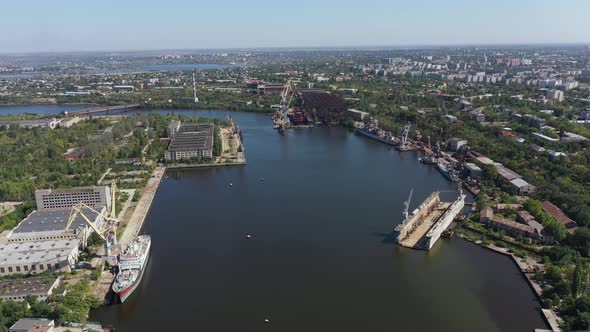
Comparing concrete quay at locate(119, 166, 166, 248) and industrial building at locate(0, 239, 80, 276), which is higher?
industrial building at locate(0, 239, 80, 276)

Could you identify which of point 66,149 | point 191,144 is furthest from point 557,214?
point 66,149

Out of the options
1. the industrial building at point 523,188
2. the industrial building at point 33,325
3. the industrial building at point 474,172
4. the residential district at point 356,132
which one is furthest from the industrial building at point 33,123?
the industrial building at point 523,188

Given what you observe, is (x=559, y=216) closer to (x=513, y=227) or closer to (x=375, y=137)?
(x=513, y=227)

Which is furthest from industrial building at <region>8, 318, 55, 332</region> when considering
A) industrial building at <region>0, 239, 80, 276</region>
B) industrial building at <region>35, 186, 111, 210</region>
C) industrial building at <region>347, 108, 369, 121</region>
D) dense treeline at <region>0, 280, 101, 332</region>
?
industrial building at <region>347, 108, 369, 121</region>

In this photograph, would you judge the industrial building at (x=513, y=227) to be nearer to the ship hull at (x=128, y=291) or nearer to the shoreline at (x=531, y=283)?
the shoreline at (x=531, y=283)

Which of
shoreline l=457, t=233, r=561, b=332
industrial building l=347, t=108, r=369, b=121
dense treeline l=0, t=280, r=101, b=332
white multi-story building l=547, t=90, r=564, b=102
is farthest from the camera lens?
white multi-story building l=547, t=90, r=564, b=102

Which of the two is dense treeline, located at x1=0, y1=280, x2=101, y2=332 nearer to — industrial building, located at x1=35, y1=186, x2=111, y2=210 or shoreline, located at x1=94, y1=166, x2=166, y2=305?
shoreline, located at x1=94, y1=166, x2=166, y2=305
